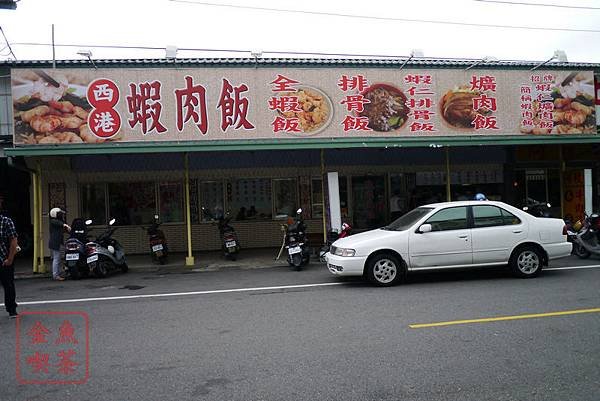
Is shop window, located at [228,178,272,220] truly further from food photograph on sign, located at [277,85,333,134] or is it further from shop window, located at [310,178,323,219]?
food photograph on sign, located at [277,85,333,134]

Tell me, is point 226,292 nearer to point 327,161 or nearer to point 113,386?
point 113,386

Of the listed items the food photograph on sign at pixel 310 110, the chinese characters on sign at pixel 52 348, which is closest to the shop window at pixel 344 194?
the food photograph on sign at pixel 310 110

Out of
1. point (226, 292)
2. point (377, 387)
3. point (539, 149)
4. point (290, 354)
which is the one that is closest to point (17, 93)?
point (226, 292)

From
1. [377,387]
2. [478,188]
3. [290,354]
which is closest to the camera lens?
[377,387]

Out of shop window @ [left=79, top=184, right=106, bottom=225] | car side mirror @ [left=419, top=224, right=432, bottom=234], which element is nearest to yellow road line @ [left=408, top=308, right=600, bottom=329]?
car side mirror @ [left=419, top=224, right=432, bottom=234]

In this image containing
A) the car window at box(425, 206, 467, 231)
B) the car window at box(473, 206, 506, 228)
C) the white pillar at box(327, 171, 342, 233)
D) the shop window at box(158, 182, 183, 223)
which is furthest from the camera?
the shop window at box(158, 182, 183, 223)

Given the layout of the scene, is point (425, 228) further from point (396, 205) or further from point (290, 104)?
point (396, 205)

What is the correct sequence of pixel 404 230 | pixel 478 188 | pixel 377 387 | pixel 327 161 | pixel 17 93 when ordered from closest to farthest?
1. pixel 377 387
2. pixel 404 230
3. pixel 17 93
4. pixel 327 161
5. pixel 478 188

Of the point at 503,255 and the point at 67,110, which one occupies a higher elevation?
the point at 67,110

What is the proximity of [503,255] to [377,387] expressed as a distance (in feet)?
18.6

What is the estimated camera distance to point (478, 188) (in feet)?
54.5

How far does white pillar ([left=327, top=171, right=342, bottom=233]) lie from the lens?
40.3ft

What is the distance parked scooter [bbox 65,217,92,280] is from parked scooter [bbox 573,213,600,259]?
11.8 m

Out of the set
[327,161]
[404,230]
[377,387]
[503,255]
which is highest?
[327,161]
